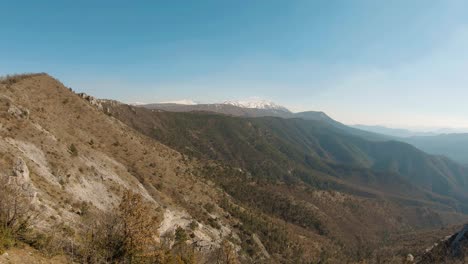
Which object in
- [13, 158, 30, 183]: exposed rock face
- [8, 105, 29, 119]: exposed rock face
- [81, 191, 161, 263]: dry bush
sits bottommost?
[81, 191, 161, 263]: dry bush

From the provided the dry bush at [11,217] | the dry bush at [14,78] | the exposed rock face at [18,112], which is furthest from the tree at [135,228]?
the dry bush at [14,78]

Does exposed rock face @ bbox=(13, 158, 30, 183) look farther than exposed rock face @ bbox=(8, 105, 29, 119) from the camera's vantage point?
No

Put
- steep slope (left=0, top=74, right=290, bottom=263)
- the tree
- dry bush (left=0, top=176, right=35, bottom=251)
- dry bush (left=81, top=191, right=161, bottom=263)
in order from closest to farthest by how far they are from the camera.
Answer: dry bush (left=0, top=176, right=35, bottom=251) < dry bush (left=81, top=191, right=161, bottom=263) < the tree < steep slope (left=0, top=74, right=290, bottom=263)

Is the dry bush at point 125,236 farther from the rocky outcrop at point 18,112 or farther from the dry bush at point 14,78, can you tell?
the dry bush at point 14,78

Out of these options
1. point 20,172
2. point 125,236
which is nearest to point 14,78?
point 20,172

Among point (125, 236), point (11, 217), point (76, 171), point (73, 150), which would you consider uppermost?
point (73, 150)

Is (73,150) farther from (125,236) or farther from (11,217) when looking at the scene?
(125,236)

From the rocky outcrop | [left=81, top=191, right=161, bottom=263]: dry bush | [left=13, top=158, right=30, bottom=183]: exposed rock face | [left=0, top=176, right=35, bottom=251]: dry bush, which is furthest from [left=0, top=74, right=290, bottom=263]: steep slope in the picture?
[left=81, top=191, right=161, bottom=263]: dry bush

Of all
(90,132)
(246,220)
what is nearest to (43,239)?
(90,132)

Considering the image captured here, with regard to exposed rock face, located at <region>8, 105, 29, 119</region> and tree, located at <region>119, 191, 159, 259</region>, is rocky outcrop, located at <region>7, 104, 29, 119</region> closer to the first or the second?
exposed rock face, located at <region>8, 105, 29, 119</region>

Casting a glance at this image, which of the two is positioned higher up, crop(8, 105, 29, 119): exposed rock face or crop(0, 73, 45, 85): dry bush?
crop(0, 73, 45, 85): dry bush

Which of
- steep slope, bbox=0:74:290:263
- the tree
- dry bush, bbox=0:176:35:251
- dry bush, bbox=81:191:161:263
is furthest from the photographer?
steep slope, bbox=0:74:290:263
